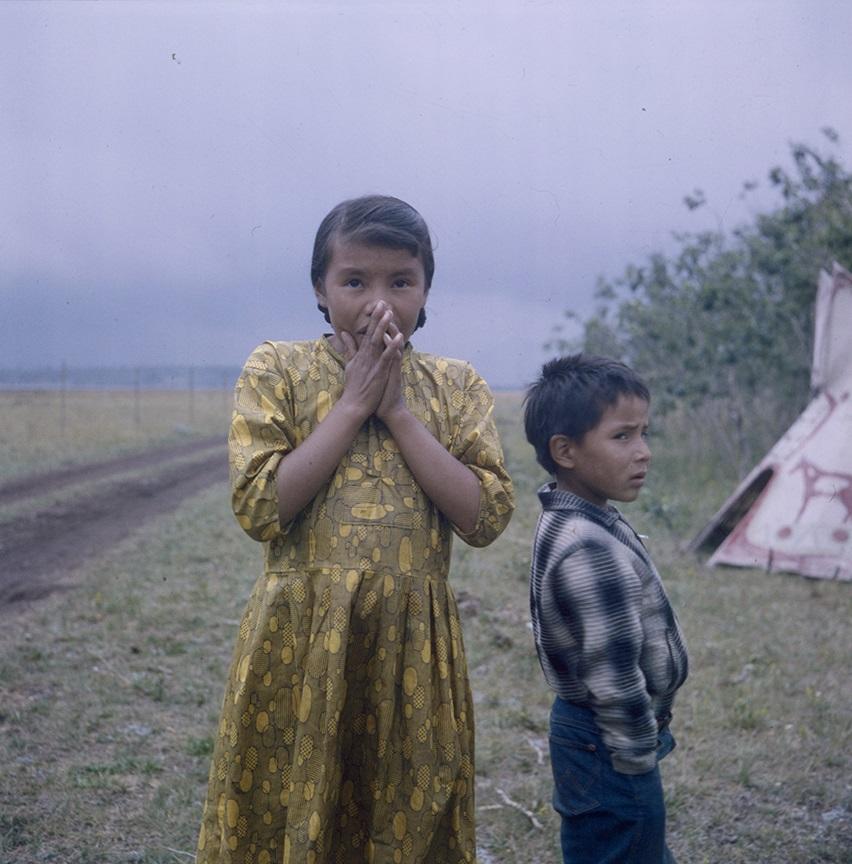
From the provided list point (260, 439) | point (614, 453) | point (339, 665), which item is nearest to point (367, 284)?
point (260, 439)

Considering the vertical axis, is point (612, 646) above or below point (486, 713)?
above

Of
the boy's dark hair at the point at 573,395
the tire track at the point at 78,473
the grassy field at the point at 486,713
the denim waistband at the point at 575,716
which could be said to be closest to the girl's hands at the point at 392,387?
the boy's dark hair at the point at 573,395

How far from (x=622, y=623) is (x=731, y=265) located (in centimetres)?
1081

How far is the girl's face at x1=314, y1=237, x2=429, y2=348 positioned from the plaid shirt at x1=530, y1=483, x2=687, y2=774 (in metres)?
0.49

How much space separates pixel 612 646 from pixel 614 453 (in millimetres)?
377

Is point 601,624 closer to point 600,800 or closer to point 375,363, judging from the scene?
point 600,800

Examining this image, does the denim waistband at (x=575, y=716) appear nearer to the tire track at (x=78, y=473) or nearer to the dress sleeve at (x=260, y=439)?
the dress sleeve at (x=260, y=439)

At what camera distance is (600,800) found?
6.26 feet

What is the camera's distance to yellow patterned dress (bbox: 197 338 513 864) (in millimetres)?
1888

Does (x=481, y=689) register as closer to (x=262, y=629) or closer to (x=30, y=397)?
(x=262, y=629)

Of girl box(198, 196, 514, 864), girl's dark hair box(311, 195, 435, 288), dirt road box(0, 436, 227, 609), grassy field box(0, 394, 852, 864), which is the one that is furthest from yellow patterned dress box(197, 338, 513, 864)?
dirt road box(0, 436, 227, 609)

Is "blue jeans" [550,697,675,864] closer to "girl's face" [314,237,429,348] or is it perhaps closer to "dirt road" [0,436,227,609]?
"girl's face" [314,237,429,348]

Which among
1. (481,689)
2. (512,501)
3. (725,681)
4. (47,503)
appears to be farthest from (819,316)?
(47,503)

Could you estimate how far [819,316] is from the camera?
24.0 ft
